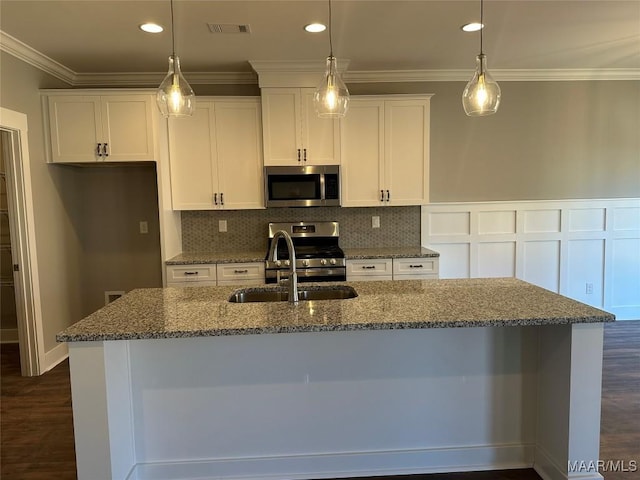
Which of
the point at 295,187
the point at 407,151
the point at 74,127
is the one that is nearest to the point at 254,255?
the point at 295,187

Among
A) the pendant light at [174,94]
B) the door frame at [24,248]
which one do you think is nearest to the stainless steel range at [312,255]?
the pendant light at [174,94]

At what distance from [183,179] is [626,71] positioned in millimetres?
4501

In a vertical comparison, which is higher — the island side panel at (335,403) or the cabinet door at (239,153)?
the cabinet door at (239,153)

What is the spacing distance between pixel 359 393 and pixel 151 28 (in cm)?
276

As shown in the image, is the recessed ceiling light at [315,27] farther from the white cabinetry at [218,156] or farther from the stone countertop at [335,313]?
the stone countertop at [335,313]

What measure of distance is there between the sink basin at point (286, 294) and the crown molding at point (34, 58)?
8.50 ft

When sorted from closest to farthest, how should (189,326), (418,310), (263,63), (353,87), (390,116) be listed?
(189,326) → (418,310) → (263,63) → (390,116) → (353,87)

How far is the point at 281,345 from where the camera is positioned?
2.09 meters

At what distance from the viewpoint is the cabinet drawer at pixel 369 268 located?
3.91 m

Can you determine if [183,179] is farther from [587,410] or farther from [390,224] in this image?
[587,410]

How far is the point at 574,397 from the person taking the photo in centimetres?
195

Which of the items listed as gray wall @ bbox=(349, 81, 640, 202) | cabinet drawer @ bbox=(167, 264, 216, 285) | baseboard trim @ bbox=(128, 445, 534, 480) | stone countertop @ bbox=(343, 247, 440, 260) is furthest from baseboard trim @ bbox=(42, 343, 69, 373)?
gray wall @ bbox=(349, 81, 640, 202)

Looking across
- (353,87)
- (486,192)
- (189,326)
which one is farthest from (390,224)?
(189,326)

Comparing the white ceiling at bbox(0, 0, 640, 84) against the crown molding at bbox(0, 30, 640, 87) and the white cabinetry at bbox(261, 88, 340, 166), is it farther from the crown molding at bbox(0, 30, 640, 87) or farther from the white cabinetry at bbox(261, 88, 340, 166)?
the white cabinetry at bbox(261, 88, 340, 166)
